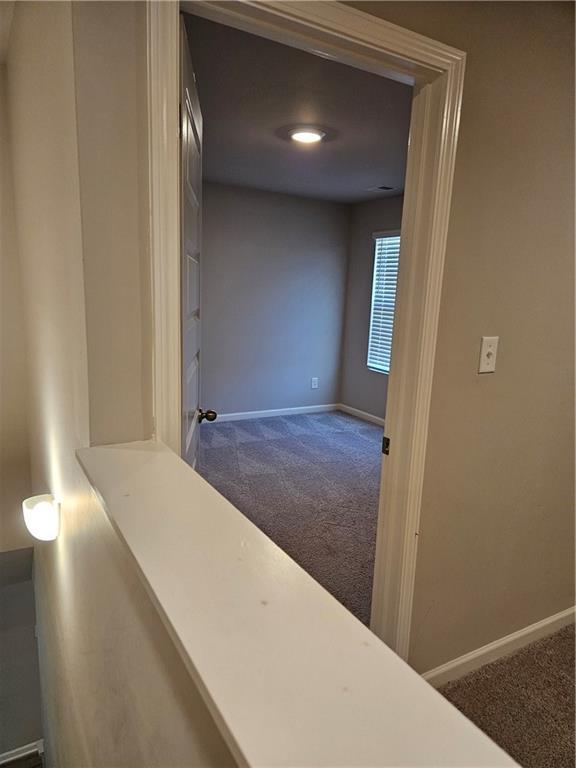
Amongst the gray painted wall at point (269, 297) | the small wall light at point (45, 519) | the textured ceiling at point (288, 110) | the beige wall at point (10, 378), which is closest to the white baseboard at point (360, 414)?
the gray painted wall at point (269, 297)

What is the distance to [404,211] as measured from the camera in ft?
4.47

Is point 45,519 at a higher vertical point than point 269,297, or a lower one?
lower

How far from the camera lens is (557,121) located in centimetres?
145

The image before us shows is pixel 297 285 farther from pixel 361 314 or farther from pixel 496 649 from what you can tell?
pixel 496 649

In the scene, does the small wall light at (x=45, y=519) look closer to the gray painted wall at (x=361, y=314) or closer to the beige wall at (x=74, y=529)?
the beige wall at (x=74, y=529)

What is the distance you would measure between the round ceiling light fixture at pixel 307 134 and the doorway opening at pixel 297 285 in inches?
0.6

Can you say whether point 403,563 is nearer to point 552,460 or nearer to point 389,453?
point 389,453

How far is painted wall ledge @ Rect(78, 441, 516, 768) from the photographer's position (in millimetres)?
389

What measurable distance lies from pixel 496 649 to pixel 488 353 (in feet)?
3.95

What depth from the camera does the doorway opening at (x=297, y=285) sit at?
2.07m

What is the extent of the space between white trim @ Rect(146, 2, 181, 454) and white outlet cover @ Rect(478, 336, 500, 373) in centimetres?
98

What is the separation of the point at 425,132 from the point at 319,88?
106cm

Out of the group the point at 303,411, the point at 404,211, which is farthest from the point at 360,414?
the point at 404,211

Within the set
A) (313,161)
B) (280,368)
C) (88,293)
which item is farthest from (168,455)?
(280,368)
